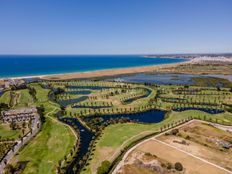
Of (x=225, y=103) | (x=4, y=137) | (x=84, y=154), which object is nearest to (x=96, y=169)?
(x=84, y=154)

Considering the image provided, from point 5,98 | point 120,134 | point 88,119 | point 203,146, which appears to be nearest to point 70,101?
point 88,119

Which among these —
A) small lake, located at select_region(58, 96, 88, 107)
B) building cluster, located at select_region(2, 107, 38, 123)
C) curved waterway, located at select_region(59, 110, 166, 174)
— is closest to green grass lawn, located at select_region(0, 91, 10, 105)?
building cluster, located at select_region(2, 107, 38, 123)

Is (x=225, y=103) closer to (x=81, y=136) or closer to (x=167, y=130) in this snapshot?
(x=167, y=130)

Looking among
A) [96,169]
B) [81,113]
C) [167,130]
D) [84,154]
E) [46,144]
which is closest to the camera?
[96,169]

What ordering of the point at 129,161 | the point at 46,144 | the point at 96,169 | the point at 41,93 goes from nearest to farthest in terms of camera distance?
the point at 96,169 → the point at 129,161 → the point at 46,144 → the point at 41,93

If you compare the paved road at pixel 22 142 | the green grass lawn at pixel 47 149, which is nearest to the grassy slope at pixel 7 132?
the paved road at pixel 22 142

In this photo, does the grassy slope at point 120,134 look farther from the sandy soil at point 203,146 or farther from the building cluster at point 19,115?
the building cluster at point 19,115

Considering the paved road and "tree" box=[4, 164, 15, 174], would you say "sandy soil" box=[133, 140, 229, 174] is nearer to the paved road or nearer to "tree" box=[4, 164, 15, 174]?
"tree" box=[4, 164, 15, 174]

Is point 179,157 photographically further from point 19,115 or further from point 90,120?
point 19,115

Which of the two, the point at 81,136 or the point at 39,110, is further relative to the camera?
the point at 39,110
